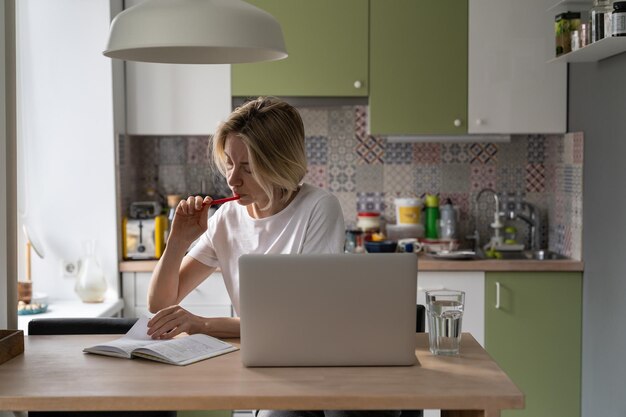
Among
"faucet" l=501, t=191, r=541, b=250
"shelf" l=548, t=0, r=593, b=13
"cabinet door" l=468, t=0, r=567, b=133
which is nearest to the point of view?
"shelf" l=548, t=0, r=593, b=13

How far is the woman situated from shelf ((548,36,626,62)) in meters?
1.25

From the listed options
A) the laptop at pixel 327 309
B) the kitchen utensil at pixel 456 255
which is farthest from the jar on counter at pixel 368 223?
the laptop at pixel 327 309

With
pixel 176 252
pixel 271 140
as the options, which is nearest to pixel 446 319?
pixel 271 140

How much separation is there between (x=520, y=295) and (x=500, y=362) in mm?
313

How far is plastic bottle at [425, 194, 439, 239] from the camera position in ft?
14.5

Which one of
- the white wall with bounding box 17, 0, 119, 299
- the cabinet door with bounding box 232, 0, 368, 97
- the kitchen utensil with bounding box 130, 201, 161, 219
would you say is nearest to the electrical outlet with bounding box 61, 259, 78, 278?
the white wall with bounding box 17, 0, 119, 299

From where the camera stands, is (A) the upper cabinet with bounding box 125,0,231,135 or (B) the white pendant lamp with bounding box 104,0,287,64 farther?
(A) the upper cabinet with bounding box 125,0,231,135

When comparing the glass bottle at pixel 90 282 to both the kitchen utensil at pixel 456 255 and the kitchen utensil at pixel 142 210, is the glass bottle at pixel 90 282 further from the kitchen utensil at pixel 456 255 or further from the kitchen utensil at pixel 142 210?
the kitchen utensil at pixel 456 255

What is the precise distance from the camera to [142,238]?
13.4ft

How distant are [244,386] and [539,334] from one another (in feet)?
7.92

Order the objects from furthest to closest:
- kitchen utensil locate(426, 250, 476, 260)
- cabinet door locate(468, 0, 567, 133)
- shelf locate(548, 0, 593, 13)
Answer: cabinet door locate(468, 0, 567, 133)
kitchen utensil locate(426, 250, 476, 260)
shelf locate(548, 0, 593, 13)

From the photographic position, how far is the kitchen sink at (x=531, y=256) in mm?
4062

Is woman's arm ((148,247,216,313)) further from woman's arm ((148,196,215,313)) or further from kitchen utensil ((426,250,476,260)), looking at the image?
kitchen utensil ((426,250,476,260))

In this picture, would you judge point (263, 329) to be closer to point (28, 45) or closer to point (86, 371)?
point (86, 371)
